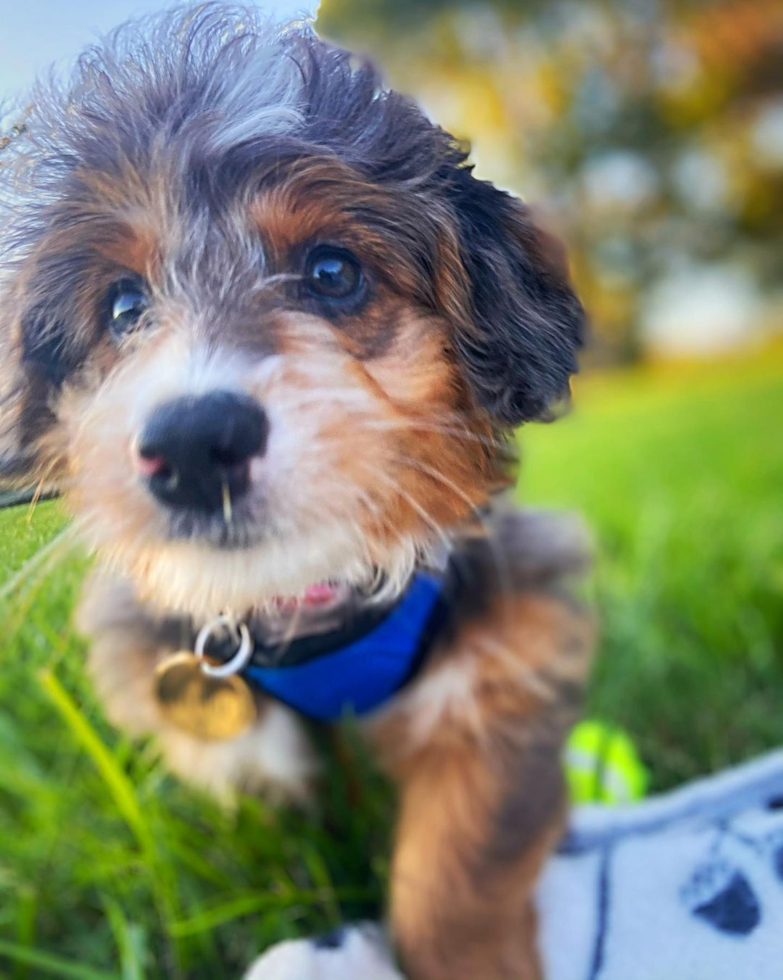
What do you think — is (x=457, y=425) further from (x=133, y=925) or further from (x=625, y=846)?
(x=133, y=925)

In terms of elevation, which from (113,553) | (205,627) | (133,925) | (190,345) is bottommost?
(133,925)

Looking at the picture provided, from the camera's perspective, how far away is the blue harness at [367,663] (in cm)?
166

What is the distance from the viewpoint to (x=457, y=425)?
4.27 ft

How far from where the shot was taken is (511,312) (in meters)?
1.21

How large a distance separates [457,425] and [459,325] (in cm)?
15

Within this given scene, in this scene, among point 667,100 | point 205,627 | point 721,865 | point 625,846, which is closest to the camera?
point 205,627

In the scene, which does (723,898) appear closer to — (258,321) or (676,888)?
(676,888)

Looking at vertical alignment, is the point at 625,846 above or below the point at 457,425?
below

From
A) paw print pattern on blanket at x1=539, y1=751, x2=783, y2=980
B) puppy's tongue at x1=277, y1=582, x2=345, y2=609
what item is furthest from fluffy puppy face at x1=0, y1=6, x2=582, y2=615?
paw print pattern on blanket at x1=539, y1=751, x2=783, y2=980

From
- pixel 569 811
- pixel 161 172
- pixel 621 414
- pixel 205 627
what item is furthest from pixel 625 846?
pixel 621 414

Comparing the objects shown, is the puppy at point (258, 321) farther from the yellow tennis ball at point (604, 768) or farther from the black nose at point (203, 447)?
the yellow tennis ball at point (604, 768)

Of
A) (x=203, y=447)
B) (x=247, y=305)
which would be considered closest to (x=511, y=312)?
(x=247, y=305)

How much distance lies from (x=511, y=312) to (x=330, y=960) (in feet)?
3.80

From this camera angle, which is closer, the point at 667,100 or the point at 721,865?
the point at 721,865
